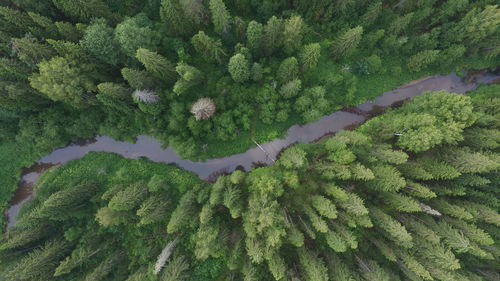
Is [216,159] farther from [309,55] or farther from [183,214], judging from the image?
[309,55]

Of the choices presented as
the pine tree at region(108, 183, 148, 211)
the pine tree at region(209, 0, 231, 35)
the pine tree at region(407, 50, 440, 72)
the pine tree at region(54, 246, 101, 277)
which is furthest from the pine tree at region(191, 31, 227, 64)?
A: the pine tree at region(54, 246, 101, 277)

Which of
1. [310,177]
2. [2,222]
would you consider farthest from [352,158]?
[2,222]

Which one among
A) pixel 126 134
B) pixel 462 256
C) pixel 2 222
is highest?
pixel 126 134

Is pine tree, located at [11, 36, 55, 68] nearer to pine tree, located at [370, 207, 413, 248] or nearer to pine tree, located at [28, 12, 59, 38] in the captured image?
pine tree, located at [28, 12, 59, 38]

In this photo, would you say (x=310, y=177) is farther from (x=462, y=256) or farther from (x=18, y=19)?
(x=18, y=19)

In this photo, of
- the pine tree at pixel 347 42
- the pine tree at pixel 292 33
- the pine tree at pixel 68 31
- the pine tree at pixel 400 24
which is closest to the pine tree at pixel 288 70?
the pine tree at pixel 292 33
